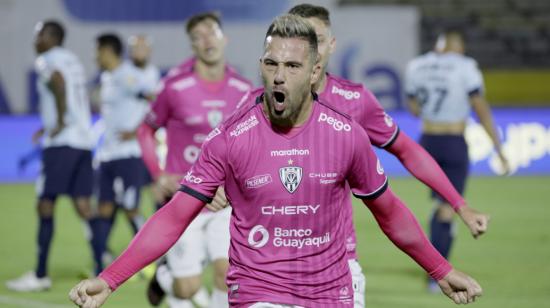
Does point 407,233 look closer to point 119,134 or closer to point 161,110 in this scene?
point 161,110

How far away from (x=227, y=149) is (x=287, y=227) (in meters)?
0.44

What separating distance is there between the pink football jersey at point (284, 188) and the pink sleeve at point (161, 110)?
349 cm

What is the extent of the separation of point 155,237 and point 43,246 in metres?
6.16

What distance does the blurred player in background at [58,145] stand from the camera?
36.6 feet

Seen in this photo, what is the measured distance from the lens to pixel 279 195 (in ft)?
16.9

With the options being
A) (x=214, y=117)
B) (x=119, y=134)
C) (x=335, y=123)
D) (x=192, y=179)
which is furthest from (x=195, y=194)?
(x=119, y=134)

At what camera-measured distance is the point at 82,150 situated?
38.0 ft

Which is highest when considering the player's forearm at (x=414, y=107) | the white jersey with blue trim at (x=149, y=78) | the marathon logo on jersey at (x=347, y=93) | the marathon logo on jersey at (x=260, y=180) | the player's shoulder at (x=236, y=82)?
the marathon logo on jersey at (x=347, y=93)

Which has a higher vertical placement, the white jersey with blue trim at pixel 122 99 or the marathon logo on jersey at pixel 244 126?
the marathon logo on jersey at pixel 244 126

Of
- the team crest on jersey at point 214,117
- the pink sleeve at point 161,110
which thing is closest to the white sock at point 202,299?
the pink sleeve at point 161,110

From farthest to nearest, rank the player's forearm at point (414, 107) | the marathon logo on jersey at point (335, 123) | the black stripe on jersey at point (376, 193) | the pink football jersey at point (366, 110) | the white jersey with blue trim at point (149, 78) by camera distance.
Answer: the white jersey with blue trim at point (149, 78) → the player's forearm at point (414, 107) → the pink football jersey at point (366, 110) → the black stripe on jersey at point (376, 193) → the marathon logo on jersey at point (335, 123)

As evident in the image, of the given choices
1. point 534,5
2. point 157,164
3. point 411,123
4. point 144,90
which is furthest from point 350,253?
point 534,5

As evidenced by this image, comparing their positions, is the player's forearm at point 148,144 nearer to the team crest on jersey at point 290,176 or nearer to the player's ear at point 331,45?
the player's ear at point 331,45

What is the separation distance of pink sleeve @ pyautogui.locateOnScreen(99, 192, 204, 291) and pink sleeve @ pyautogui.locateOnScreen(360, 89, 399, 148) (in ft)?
6.10
